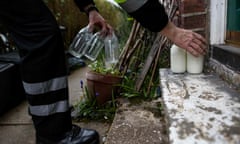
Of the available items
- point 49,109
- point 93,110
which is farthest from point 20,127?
point 49,109

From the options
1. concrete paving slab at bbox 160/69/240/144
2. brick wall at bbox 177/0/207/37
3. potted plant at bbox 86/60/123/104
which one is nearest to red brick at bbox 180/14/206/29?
brick wall at bbox 177/0/207/37

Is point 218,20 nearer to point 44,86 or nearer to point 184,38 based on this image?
point 184,38

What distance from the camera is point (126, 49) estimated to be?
2076mm

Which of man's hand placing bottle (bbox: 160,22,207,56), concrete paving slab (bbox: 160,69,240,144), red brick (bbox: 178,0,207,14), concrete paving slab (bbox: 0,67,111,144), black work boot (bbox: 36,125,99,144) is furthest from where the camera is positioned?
concrete paving slab (bbox: 0,67,111,144)

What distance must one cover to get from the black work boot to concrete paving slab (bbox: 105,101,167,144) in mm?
77

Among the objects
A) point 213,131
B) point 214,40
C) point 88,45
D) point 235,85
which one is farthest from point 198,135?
point 88,45

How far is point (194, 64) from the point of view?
4.15 feet

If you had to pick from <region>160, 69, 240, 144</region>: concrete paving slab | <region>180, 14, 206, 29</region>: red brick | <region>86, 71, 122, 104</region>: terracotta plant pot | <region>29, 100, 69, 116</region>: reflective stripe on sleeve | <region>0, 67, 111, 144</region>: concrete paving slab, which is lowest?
<region>0, 67, 111, 144</region>: concrete paving slab

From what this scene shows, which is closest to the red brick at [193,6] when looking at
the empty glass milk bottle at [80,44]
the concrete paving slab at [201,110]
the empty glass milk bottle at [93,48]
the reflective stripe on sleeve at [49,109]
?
the concrete paving slab at [201,110]

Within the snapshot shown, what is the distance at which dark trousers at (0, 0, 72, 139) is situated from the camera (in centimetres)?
102

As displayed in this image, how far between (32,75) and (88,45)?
11.0 ft

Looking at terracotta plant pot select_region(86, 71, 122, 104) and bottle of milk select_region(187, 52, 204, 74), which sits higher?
bottle of milk select_region(187, 52, 204, 74)

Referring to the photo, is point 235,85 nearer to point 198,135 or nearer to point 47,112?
point 198,135

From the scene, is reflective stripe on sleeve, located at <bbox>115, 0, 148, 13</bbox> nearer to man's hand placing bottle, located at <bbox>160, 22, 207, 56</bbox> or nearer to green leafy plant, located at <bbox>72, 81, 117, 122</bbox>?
man's hand placing bottle, located at <bbox>160, 22, 207, 56</bbox>
